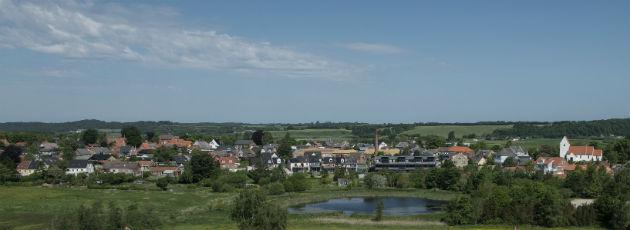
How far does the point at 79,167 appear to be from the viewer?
70750mm

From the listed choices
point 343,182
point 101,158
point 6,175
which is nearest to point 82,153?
point 101,158

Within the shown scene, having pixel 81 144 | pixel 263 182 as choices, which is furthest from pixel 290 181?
pixel 81 144

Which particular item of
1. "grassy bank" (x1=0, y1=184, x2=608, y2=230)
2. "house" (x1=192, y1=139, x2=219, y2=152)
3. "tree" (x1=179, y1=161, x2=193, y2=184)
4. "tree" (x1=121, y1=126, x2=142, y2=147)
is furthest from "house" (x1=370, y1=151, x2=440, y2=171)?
"tree" (x1=121, y1=126, x2=142, y2=147)

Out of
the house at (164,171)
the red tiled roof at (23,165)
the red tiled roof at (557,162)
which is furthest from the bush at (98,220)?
the red tiled roof at (557,162)

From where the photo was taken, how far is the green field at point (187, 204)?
35188 mm

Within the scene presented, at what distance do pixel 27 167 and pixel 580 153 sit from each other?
222 ft

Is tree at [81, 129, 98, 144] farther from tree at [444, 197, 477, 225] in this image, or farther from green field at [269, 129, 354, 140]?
tree at [444, 197, 477, 225]

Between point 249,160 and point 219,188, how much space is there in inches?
1148

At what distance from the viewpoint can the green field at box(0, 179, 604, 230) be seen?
35.2 metres

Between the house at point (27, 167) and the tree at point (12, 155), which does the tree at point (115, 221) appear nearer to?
the tree at point (12, 155)

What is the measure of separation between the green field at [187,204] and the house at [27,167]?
16.0m

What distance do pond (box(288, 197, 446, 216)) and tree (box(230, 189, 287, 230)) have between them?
40.2ft

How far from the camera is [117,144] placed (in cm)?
10369

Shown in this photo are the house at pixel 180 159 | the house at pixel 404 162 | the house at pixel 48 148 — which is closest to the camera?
the house at pixel 404 162
